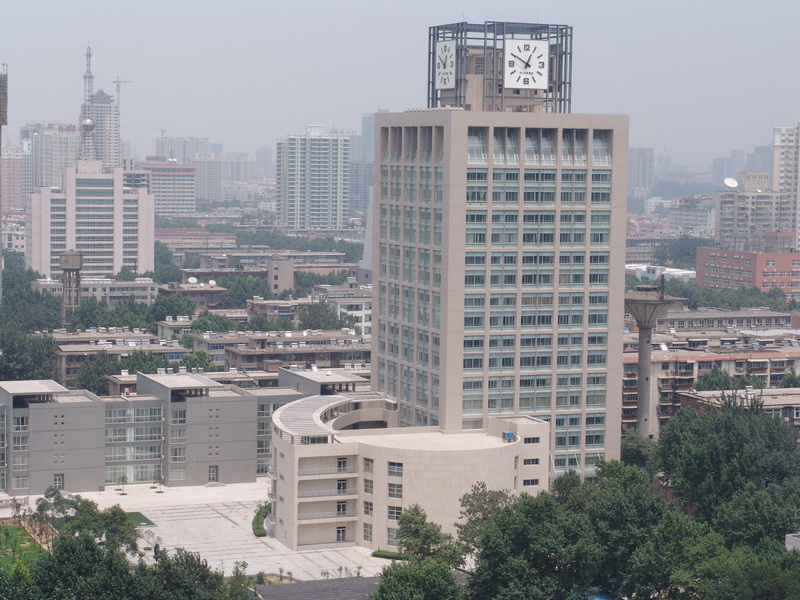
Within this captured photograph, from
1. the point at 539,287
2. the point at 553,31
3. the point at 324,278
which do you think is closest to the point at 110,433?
the point at 539,287

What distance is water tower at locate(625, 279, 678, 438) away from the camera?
67438 mm

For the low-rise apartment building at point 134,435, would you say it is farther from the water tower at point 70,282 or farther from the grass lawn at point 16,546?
the water tower at point 70,282

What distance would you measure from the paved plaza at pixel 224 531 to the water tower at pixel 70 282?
162ft

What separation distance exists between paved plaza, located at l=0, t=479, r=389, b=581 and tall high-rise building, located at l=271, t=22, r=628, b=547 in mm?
1453

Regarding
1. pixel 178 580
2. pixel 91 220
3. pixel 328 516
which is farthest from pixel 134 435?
pixel 91 220

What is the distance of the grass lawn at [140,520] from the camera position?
60875mm

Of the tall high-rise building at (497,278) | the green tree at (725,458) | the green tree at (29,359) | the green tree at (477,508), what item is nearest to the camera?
the green tree at (477,508)

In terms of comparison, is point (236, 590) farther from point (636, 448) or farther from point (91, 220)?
point (91, 220)

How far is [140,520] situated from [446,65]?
22041 millimetres

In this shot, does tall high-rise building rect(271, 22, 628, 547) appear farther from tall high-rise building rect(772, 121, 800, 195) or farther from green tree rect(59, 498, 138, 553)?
tall high-rise building rect(772, 121, 800, 195)

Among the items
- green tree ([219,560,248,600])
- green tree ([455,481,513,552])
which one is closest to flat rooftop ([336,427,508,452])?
green tree ([455,481,513,552])

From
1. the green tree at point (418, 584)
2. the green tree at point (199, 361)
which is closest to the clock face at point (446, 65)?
the green tree at point (418, 584)

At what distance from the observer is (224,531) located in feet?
197

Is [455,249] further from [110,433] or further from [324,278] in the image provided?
[324,278]
